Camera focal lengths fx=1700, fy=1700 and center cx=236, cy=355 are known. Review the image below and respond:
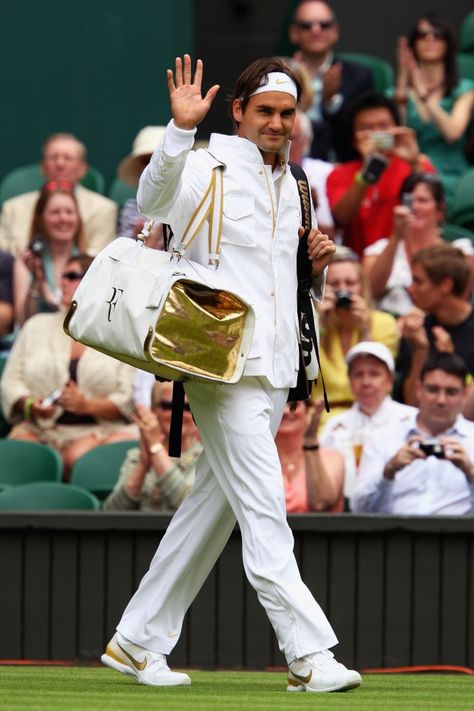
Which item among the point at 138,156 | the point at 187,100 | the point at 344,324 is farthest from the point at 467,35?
the point at 187,100

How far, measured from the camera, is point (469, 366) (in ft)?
31.1

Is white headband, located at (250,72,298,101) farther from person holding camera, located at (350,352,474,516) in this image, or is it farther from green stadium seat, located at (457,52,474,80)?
green stadium seat, located at (457,52,474,80)

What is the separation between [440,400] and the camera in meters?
8.35

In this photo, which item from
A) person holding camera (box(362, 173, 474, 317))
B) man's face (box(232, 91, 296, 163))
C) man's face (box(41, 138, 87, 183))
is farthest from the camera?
man's face (box(41, 138, 87, 183))

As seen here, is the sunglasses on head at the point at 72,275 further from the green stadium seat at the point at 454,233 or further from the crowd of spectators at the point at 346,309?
the green stadium seat at the point at 454,233

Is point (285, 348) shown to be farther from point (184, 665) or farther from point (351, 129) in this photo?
point (351, 129)

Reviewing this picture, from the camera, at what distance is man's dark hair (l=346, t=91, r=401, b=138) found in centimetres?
1133

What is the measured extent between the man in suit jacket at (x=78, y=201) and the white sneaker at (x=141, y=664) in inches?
201

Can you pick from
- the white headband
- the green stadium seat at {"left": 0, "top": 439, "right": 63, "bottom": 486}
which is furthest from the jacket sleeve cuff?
the green stadium seat at {"left": 0, "top": 439, "right": 63, "bottom": 486}

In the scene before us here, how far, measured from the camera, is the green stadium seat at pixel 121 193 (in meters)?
11.7

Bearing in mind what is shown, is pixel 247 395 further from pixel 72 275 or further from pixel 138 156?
pixel 138 156

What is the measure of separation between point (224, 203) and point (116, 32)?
6.84 metres

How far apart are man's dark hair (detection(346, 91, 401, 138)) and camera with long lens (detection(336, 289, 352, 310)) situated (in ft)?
7.60

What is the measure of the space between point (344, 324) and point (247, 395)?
13.1 ft
